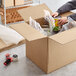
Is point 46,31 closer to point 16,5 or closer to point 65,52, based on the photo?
point 65,52

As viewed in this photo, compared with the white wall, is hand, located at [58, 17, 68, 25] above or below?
below

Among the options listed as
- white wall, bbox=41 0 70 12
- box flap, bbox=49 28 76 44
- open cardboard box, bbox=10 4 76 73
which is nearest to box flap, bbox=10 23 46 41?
open cardboard box, bbox=10 4 76 73

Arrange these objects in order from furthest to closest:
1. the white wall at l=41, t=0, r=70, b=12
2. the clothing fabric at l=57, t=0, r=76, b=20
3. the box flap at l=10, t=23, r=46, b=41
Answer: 1. the white wall at l=41, t=0, r=70, b=12
2. the clothing fabric at l=57, t=0, r=76, b=20
3. the box flap at l=10, t=23, r=46, b=41

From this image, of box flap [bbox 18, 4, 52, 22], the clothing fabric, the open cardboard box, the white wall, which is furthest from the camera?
the white wall

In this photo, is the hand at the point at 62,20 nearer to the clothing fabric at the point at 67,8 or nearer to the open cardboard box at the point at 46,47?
the clothing fabric at the point at 67,8

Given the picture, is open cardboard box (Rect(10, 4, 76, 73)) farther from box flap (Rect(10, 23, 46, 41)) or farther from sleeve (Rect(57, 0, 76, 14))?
sleeve (Rect(57, 0, 76, 14))

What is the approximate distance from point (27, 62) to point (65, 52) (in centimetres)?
51

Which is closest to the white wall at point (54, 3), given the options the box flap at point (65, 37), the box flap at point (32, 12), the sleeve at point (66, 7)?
the sleeve at point (66, 7)

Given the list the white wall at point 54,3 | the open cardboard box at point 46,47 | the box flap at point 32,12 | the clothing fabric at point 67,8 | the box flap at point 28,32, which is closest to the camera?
the box flap at point 28,32

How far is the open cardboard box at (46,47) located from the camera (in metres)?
1.78

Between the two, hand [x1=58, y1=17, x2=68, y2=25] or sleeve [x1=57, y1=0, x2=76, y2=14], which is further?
sleeve [x1=57, y1=0, x2=76, y2=14]

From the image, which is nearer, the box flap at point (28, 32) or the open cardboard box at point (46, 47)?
the box flap at point (28, 32)

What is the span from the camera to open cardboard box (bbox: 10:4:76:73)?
1.78 metres

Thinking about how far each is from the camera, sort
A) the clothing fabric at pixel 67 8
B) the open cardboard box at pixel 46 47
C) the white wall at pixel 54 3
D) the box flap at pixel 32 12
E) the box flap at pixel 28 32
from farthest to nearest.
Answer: the white wall at pixel 54 3 → the clothing fabric at pixel 67 8 → the box flap at pixel 32 12 → the open cardboard box at pixel 46 47 → the box flap at pixel 28 32
